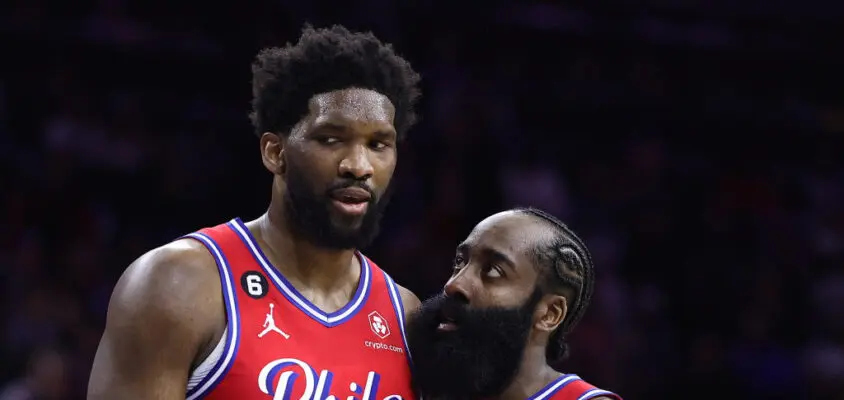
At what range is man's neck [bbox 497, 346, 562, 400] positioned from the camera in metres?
3.58

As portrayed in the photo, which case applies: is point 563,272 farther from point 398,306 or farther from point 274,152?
point 274,152

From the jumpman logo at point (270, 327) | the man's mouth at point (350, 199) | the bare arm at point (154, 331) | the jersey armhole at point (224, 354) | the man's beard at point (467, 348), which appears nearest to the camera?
the bare arm at point (154, 331)

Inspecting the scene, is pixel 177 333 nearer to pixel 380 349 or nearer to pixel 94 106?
pixel 380 349

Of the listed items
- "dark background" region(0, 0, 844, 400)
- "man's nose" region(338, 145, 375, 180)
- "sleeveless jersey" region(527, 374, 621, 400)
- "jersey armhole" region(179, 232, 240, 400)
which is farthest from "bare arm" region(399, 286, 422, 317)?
"dark background" region(0, 0, 844, 400)

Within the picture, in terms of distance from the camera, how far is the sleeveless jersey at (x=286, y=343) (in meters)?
3.08

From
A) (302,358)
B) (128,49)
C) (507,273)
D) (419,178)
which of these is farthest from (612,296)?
(302,358)

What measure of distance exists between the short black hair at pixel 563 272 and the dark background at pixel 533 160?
11.5ft

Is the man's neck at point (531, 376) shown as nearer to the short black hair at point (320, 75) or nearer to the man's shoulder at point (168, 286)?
the short black hair at point (320, 75)

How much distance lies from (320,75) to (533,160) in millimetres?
5206

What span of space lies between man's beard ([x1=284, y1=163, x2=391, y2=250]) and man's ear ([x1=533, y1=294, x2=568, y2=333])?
63cm

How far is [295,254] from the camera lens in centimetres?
346

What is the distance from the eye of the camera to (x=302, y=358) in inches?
127

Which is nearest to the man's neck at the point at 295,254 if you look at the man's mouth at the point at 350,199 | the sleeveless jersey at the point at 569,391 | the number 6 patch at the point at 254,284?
the number 6 patch at the point at 254,284

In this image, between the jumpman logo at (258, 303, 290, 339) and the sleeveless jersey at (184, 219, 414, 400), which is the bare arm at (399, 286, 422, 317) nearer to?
→ the sleeveless jersey at (184, 219, 414, 400)
